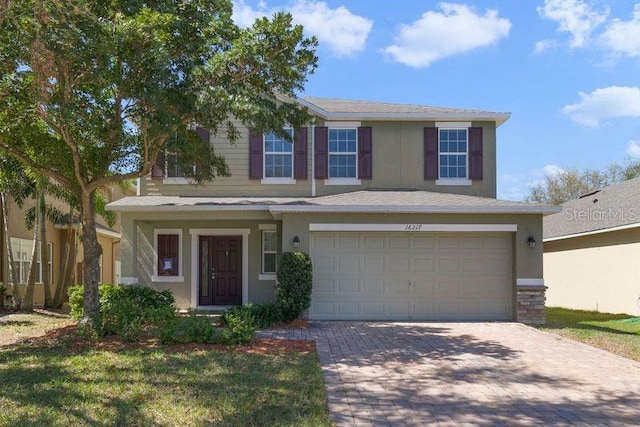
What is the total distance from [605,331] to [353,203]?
6.54 meters

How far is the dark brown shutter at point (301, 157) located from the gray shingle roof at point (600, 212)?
9664 mm

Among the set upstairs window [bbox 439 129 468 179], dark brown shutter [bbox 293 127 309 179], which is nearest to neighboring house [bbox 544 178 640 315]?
upstairs window [bbox 439 129 468 179]

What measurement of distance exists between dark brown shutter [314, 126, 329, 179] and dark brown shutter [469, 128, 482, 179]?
4094 mm

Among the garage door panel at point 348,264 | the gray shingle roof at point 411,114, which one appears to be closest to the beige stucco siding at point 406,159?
the gray shingle roof at point 411,114

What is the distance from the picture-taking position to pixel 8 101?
35.6 feet

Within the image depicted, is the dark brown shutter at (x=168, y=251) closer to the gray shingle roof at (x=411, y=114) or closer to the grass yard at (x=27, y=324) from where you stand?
the grass yard at (x=27, y=324)

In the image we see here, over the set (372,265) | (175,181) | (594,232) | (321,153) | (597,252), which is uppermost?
(321,153)

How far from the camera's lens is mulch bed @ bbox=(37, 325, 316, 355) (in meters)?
9.94

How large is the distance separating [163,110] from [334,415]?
664 cm

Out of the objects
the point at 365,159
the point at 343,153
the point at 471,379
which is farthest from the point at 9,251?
the point at 471,379

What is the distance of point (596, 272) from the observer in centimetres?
1942

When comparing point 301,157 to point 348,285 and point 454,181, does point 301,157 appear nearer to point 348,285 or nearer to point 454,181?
point 348,285

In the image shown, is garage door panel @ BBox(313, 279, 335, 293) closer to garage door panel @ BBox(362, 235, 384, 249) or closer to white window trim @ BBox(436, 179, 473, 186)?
garage door panel @ BBox(362, 235, 384, 249)

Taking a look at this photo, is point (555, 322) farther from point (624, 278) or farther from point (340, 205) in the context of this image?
point (340, 205)
